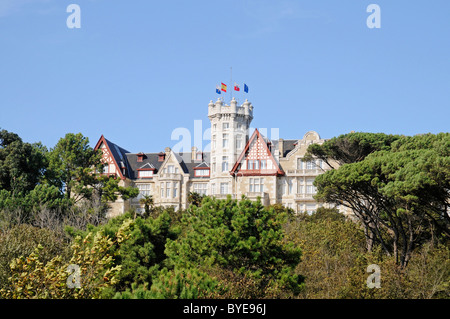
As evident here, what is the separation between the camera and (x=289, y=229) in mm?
45281

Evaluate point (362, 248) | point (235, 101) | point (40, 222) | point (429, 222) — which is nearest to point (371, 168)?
point (429, 222)

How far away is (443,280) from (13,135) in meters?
41.1

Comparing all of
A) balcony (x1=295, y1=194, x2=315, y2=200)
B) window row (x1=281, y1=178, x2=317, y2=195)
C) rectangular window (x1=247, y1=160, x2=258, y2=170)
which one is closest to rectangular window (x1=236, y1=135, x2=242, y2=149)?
Result: rectangular window (x1=247, y1=160, x2=258, y2=170)

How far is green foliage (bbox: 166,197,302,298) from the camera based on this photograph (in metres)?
27.1

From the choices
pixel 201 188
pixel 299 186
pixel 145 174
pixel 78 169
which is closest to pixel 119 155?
pixel 145 174

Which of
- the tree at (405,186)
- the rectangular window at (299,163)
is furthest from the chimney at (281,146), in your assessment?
the tree at (405,186)

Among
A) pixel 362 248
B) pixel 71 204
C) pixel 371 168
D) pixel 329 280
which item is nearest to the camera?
pixel 329 280

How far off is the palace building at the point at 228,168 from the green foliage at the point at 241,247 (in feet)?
132

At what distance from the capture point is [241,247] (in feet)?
89.0

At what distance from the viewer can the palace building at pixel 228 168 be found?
71812 millimetres

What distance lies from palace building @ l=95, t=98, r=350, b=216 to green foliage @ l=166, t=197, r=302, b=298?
40144 mm

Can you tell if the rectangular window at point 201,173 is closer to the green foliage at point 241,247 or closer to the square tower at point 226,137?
the square tower at point 226,137

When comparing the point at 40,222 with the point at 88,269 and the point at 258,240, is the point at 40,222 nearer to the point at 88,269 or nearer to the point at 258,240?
the point at 258,240

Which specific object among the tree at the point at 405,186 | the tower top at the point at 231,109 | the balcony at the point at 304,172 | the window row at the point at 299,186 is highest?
the tower top at the point at 231,109
